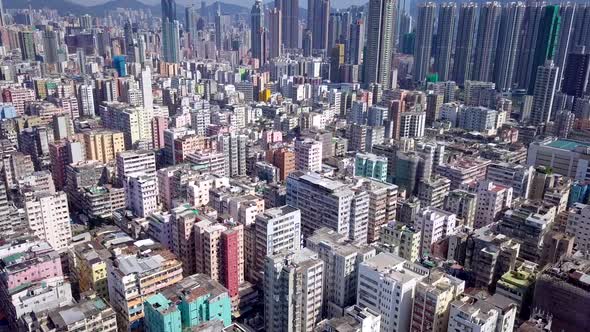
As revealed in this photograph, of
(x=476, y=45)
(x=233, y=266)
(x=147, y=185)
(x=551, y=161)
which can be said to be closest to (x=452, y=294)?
(x=233, y=266)

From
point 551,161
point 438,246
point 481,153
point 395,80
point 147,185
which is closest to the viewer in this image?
point 438,246

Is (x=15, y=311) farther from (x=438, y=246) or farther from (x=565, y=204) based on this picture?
(x=565, y=204)

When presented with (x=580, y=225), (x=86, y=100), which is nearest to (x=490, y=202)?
(x=580, y=225)

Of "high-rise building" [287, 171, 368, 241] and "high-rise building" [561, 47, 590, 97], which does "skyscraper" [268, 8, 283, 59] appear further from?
"high-rise building" [287, 171, 368, 241]

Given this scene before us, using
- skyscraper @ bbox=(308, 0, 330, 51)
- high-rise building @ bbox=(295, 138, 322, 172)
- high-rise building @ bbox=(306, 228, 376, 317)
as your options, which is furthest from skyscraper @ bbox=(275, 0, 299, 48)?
high-rise building @ bbox=(306, 228, 376, 317)

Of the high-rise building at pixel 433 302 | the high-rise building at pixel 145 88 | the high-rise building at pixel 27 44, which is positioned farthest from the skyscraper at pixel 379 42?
the high-rise building at pixel 27 44

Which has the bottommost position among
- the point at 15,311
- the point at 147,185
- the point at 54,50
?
the point at 15,311
